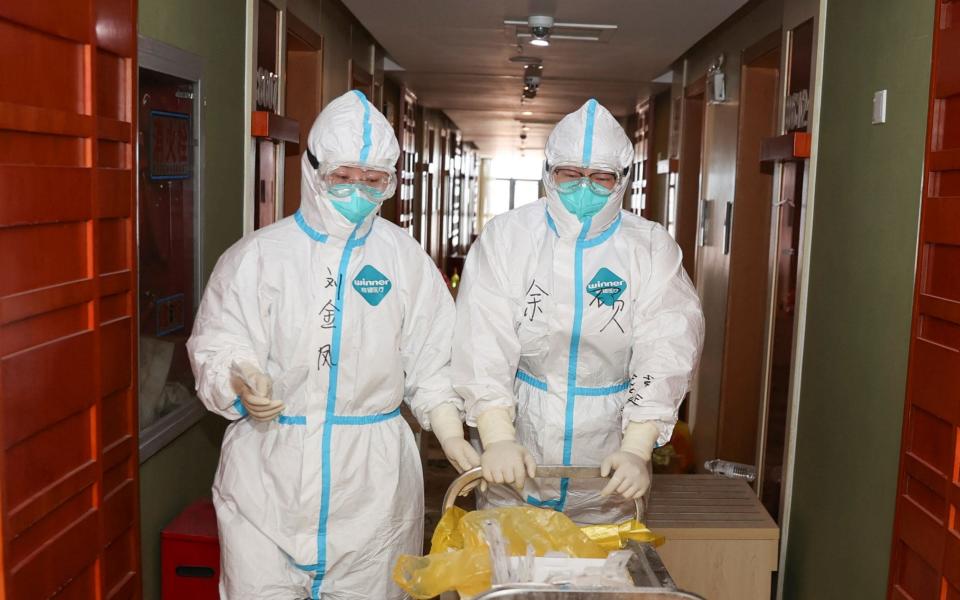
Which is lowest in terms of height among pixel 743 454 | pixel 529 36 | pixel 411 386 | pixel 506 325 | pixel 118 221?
pixel 743 454

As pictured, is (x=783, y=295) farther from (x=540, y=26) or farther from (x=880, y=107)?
(x=540, y=26)

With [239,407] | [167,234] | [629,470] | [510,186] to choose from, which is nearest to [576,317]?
[629,470]

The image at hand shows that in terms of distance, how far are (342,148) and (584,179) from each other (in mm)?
548

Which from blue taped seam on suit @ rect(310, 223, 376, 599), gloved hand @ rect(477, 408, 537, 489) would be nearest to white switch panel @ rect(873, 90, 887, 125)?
gloved hand @ rect(477, 408, 537, 489)

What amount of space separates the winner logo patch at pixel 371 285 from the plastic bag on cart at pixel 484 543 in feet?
1.75

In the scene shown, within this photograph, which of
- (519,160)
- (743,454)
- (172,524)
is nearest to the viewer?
(172,524)

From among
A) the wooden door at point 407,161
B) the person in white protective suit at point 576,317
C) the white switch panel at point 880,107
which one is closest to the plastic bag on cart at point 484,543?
the person in white protective suit at point 576,317

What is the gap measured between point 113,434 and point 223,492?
277 millimetres

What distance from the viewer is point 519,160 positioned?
2364cm

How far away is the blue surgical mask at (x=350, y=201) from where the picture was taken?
2.10 m

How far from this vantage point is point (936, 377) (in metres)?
2.13

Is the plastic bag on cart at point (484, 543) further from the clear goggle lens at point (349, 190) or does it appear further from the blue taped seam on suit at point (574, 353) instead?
the clear goggle lens at point (349, 190)

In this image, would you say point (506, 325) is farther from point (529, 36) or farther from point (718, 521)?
point (529, 36)

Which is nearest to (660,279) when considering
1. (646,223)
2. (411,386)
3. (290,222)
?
(646,223)
